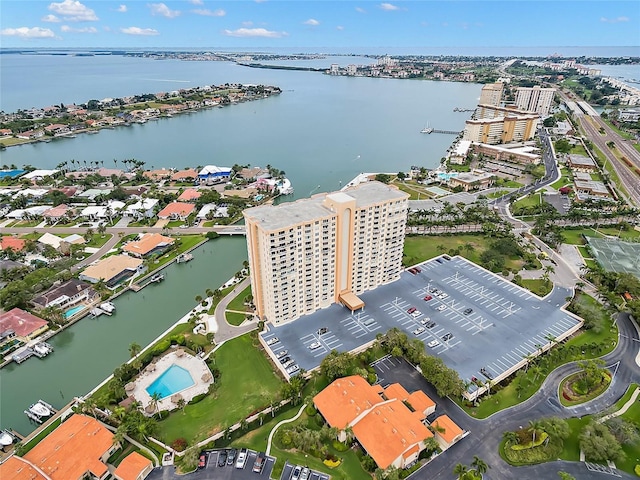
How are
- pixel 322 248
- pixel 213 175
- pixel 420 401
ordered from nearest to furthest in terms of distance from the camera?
pixel 420 401 → pixel 322 248 → pixel 213 175

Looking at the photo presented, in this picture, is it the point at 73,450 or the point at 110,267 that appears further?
the point at 110,267

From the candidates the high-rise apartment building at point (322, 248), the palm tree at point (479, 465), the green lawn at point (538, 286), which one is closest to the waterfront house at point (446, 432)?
the palm tree at point (479, 465)

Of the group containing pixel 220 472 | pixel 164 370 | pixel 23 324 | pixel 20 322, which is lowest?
pixel 164 370

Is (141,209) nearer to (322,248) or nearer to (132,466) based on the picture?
(322,248)

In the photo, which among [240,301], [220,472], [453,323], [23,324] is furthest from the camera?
[240,301]

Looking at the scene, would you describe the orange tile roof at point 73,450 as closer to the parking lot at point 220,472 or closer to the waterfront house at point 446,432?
the parking lot at point 220,472

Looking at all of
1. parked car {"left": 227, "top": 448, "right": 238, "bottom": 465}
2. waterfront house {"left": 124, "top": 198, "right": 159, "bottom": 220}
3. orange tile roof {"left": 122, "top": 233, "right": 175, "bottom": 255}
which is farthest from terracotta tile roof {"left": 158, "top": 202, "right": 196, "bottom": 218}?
parked car {"left": 227, "top": 448, "right": 238, "bottom": 465}

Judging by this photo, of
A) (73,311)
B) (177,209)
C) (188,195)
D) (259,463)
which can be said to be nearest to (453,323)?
(259,463)
